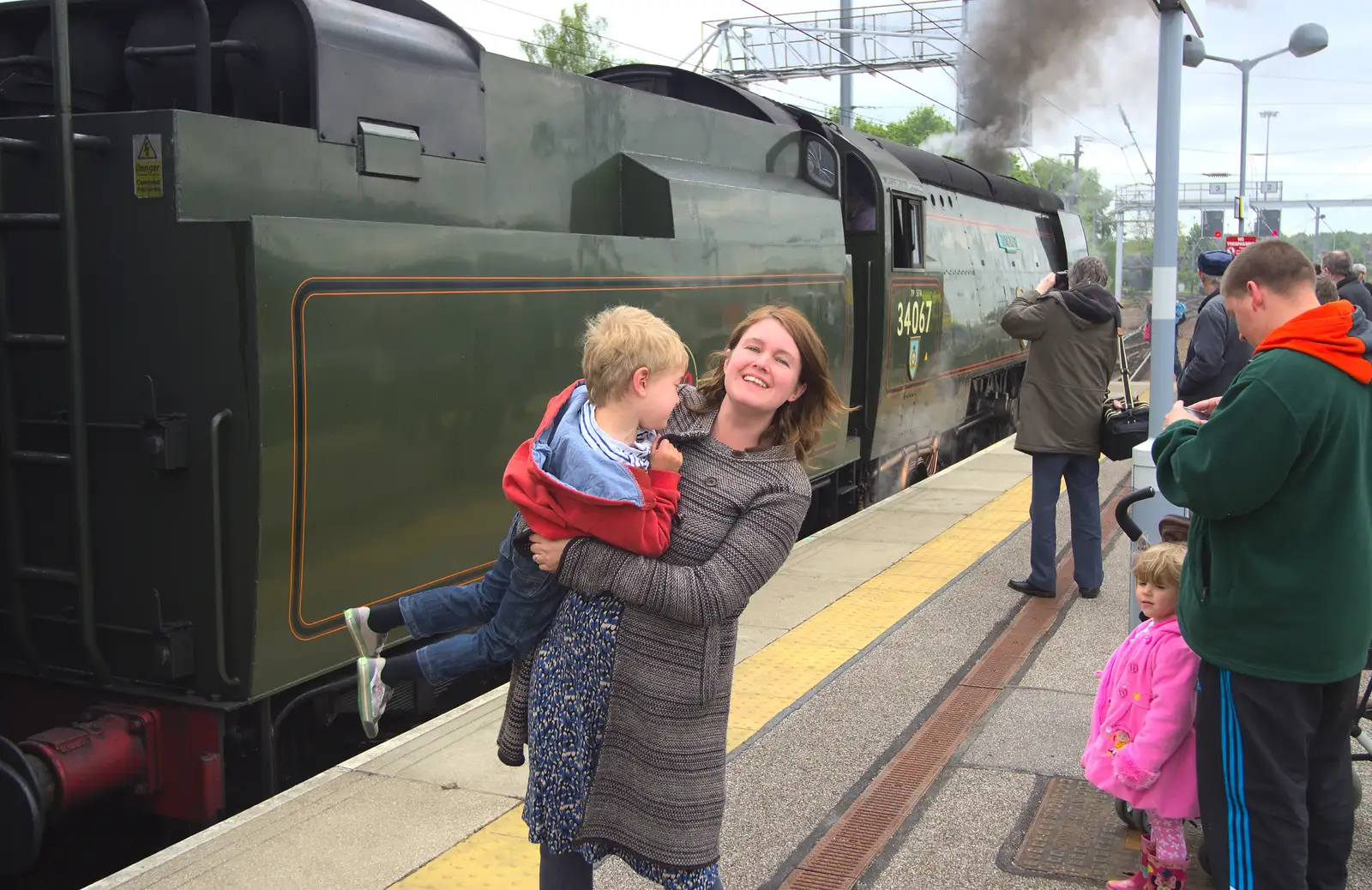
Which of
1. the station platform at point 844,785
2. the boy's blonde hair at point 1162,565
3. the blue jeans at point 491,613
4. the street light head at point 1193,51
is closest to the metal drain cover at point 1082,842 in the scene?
the station platform at point 844,785

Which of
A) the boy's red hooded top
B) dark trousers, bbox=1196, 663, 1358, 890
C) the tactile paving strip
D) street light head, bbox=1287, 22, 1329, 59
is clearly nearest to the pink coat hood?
dark trousers, bbox=1196, 663, 1358, 890

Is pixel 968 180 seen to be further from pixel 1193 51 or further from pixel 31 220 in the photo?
pixel 31 220

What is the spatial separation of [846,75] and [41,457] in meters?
22.1

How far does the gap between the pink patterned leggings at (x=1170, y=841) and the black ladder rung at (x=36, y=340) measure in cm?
336

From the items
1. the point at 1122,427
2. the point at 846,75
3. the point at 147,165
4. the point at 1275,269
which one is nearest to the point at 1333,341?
the point at 1275,269

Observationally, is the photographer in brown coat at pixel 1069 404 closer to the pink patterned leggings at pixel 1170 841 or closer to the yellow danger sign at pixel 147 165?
the pink patterned leggings at pixel 1170 841

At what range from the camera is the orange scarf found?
101 inches

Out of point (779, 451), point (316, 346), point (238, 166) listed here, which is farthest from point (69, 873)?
point (779, 451)

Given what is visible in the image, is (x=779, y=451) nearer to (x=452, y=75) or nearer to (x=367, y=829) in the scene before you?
(x=367, y=829)

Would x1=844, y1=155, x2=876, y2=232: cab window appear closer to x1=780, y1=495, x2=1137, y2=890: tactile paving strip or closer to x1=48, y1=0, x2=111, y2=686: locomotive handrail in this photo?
x1=780, y1=495, x2=1137, y2=890: tactile paving strip

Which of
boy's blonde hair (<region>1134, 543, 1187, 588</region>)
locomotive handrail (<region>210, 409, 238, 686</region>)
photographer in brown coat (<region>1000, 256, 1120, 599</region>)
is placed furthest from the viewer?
photographer in brown coat (<region>1000, 256, 1120, 599</region>)

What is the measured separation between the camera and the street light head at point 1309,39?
18.6 meters

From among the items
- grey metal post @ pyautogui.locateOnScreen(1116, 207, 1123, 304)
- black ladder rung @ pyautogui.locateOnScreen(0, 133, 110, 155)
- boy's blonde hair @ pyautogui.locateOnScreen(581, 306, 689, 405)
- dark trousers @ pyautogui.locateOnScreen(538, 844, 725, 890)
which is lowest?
dark trousers @ pyautogui.locateOnScreen(538, 844, 725, 890)

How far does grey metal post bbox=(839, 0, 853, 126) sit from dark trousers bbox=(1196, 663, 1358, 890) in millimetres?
21144
